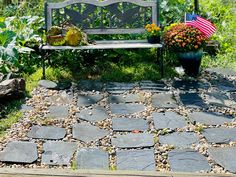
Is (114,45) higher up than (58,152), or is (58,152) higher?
(114,45)

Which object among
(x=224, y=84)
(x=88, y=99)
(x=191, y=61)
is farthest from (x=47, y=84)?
(x=224, y=84)

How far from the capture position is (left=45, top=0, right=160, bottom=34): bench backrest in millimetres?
6789

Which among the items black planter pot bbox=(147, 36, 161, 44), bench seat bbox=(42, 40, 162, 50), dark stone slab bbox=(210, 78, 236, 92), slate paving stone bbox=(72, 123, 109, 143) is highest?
black planter pot bbox=(147, 36, 161, 44)

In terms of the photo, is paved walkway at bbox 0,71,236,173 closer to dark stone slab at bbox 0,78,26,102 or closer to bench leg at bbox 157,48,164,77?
dark stone slab at bbox 0,78,26,102

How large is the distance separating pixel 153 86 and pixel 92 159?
6.97 feet

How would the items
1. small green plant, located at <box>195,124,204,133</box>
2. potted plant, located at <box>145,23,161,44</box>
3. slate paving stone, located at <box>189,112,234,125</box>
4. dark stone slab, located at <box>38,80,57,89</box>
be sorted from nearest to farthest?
small green plant, located at <box>195,124,204,133</box>
slate paving stone, located at <box>189,112,234,125</box>
dark stone slab, located at <box>38,80,57,89</box>
potted plant, located at <box>145,23,161,44</box>

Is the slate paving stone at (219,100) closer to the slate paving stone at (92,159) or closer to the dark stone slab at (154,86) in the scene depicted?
the dark stone slab at (154,86)

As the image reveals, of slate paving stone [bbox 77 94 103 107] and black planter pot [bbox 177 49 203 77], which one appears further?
black planter pot [bbox 177 49 203 77]

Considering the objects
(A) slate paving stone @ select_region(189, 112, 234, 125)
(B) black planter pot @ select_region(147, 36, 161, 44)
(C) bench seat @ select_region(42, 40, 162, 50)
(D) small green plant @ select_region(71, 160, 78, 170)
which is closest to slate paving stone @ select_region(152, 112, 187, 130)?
(A) slate paving stone @ select_region(189, 112, 234, 125)

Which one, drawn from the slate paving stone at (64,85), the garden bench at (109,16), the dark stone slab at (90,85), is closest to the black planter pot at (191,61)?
the garden bench at (109,16)

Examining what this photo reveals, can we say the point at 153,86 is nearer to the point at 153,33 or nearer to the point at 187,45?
the point at 187,45

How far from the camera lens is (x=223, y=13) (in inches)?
346

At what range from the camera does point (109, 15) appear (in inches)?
275

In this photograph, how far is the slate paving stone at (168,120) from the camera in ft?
15.7
